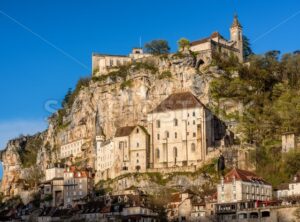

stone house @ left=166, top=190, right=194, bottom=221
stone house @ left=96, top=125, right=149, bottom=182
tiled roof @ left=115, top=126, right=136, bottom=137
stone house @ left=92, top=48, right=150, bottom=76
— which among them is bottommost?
stone house @ left=166, top=190, right=194, bottom=221

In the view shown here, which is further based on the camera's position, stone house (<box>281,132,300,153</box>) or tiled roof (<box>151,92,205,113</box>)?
tiled roof (<box>151,92,205,113</box>)

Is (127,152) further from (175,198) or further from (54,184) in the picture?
(175,198)

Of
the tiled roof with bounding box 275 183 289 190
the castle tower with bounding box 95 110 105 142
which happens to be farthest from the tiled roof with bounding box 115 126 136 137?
the tiled roof with bounding box 275 183 289 190

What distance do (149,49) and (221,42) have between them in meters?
14.3

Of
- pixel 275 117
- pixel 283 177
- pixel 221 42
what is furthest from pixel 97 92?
pixel 283 177

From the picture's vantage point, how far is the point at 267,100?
379ft

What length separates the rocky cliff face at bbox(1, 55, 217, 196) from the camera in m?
118

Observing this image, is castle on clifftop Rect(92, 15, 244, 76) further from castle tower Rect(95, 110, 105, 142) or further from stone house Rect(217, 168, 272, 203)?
stone house Rect(217, 168, 272, 203)

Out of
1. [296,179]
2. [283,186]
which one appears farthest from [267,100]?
[296,179]

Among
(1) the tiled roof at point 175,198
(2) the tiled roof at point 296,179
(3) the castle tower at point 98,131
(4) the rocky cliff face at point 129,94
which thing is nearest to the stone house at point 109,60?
(4) the rocky cliff face at point 129,94

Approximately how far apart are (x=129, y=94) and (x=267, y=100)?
22.6 metres

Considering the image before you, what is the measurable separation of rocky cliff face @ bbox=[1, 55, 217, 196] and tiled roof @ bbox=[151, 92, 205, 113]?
14.8 feet

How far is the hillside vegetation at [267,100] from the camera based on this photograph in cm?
10144

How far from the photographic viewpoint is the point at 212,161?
104562 mm
